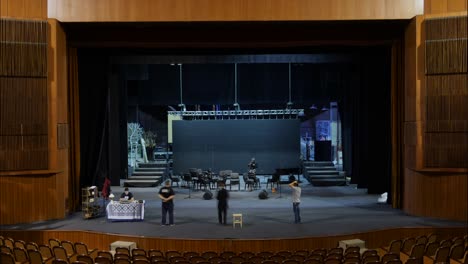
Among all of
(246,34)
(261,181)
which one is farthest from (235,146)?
(246,34)

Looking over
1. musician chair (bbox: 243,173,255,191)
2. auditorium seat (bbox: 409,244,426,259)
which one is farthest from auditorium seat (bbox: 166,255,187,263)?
musician chair (bbox: 243,173,255,191)

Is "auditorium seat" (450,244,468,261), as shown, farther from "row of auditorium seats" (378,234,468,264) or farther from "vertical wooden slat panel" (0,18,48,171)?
"vertical wooden slat panel" (0,18,48,171)

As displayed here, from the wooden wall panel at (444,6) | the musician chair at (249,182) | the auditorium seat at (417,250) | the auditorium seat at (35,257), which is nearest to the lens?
the auditorium seat at (35,257)

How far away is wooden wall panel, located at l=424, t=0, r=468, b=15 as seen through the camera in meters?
15.5

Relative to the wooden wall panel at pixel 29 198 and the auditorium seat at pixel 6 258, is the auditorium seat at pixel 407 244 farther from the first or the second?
the wooden wall panel at pixel 29 198

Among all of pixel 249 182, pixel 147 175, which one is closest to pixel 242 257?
pixel 249 182

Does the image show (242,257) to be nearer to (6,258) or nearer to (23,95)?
(6,258)

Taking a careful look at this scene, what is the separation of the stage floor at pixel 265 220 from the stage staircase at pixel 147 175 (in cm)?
370

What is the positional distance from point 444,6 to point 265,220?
7760mm

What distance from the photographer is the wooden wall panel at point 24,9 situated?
50.8 ft

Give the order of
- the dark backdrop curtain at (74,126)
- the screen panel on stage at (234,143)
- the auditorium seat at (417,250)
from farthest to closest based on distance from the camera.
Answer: the screen panel on stage at (234,143)
the dark backdrop curtain at (74,126)
the auditorium seat at (417,250)

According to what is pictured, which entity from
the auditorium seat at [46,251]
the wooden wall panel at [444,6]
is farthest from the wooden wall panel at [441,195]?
the auditorium seat at [46,251]

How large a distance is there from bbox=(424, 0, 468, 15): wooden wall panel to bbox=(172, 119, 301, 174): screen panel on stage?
37.7ft

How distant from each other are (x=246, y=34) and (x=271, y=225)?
6122mm
